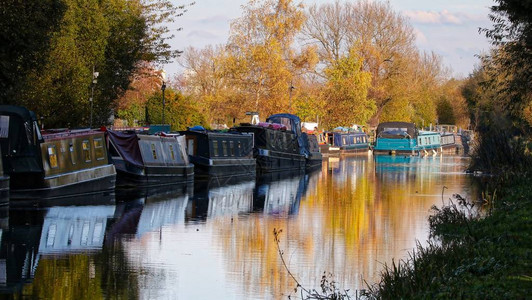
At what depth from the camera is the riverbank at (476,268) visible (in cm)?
984

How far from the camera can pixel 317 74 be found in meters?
81.6

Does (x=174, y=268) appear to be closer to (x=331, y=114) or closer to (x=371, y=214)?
(x=371, y=214)

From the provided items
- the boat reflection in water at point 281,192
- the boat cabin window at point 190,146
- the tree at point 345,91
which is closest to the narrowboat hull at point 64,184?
the boat reflection in water at point 281,192

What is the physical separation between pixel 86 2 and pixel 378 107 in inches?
2231

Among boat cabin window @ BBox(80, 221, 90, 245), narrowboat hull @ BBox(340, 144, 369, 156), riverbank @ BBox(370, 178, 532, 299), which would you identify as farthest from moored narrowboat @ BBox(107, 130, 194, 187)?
narrowboat hull @ BBox(340, 144, 369, 156)

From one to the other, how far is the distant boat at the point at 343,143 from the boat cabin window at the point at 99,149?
4535 centimetres

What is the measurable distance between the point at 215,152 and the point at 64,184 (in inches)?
587

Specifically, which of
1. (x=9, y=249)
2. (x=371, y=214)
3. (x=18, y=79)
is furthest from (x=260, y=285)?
(x=18, y=79)

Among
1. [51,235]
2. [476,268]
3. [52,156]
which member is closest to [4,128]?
[52,156]

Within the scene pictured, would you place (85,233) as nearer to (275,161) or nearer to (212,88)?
(275,161)

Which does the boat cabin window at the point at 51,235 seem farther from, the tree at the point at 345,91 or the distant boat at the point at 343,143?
the tree at the point at 345,91

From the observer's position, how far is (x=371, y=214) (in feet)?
80.3

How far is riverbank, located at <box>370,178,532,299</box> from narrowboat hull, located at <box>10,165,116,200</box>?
11.5 m

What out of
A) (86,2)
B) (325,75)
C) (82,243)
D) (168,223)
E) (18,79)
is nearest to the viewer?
(82,243)
